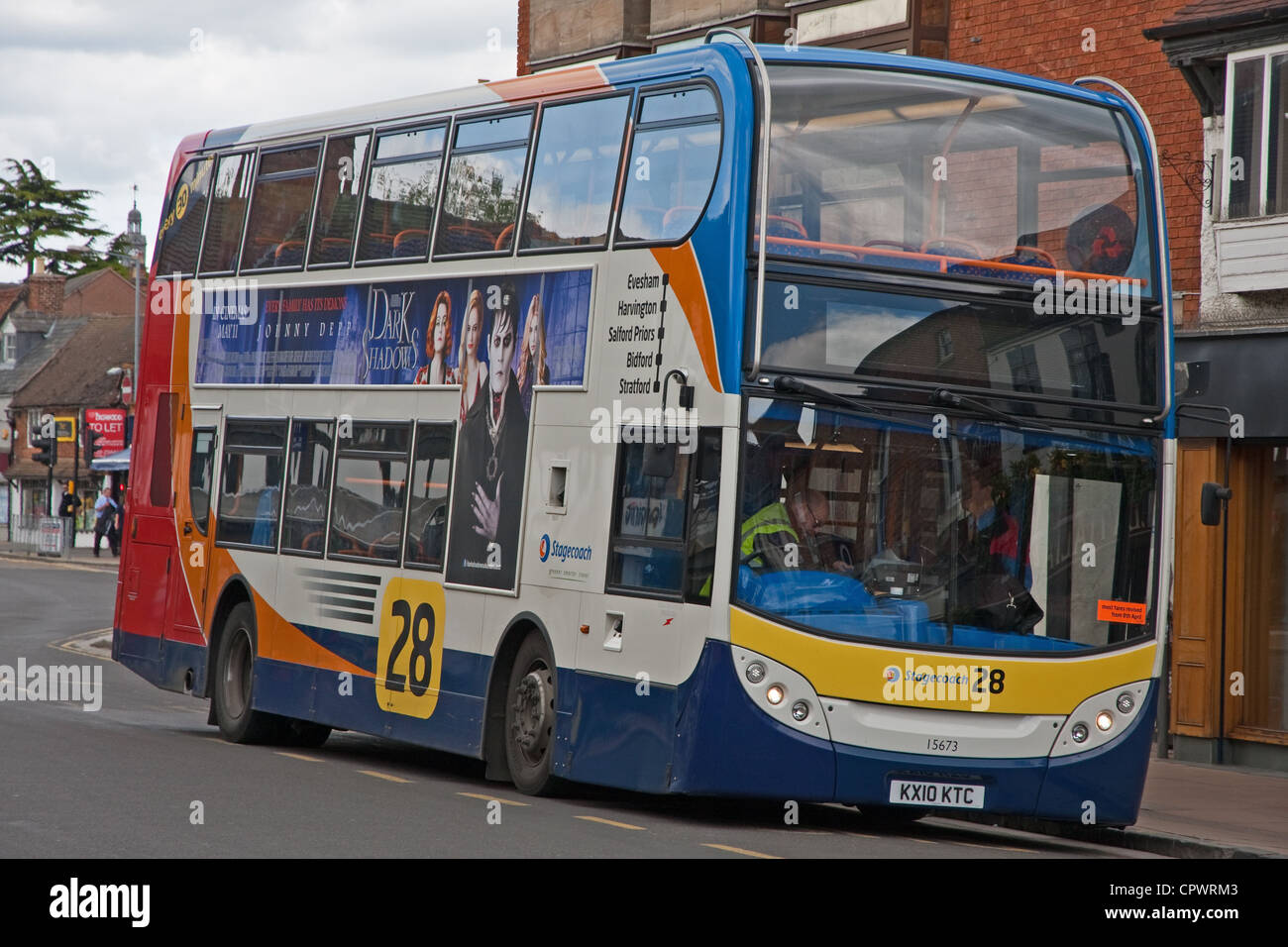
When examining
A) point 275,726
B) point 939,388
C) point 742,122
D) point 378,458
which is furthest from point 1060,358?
point 275,726

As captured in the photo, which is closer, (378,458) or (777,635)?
(777,635)

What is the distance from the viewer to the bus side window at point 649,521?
11.7m

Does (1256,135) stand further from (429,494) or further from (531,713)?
(531,713)

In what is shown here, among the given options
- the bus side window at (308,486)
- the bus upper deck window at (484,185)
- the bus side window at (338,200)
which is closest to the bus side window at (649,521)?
the bus upper deck window at (484,185)

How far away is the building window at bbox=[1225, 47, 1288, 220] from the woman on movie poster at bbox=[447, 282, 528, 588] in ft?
26.2

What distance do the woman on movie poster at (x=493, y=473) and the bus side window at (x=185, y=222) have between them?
548 cm

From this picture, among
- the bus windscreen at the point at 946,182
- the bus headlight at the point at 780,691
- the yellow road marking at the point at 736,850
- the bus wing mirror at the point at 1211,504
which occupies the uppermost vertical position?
the bus windscreen at the point at 946,182

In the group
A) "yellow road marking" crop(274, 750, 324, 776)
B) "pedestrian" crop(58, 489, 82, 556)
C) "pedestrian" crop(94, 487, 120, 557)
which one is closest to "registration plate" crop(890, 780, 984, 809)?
"yellow road marking" crop(274, 750, 324, 776)

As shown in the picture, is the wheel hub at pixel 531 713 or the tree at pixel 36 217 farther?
the tree at pixel 36 217

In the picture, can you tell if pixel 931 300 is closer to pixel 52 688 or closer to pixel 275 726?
pixel 275 726

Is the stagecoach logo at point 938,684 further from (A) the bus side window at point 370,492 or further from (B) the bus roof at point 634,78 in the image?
(A) the bus side window at point 370,492

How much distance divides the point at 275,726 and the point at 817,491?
7484mm
